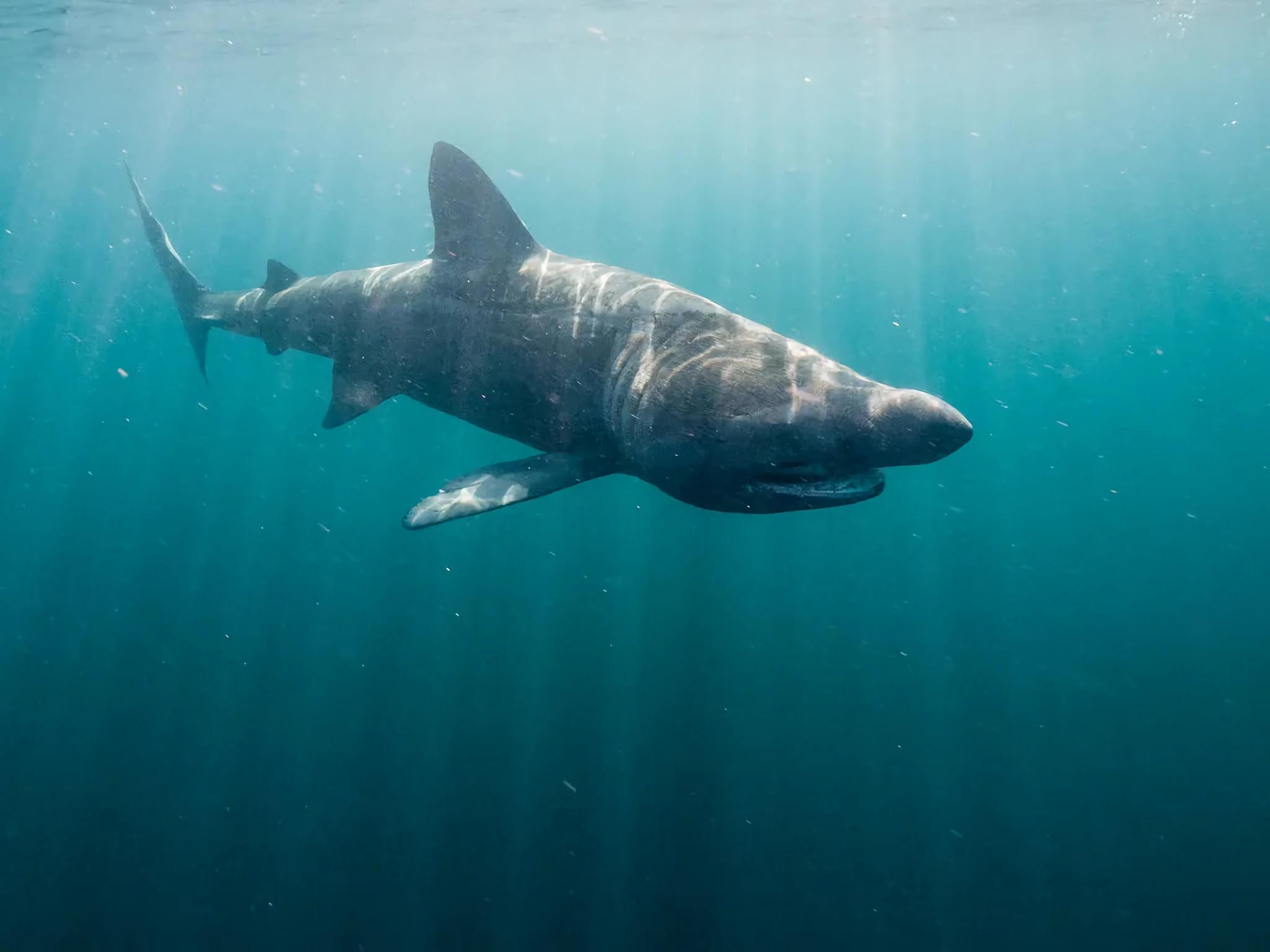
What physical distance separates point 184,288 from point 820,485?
1178 centimetres

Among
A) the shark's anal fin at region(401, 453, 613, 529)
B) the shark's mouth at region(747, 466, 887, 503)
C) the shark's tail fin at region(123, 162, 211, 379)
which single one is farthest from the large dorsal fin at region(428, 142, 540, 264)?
the shark's tail fin at region(123, 162, 211, 379)

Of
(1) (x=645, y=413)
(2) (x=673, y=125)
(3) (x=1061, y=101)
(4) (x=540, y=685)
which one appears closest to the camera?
(1) (x=645, y=413)

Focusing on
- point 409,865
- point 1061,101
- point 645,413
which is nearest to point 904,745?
point 409,865

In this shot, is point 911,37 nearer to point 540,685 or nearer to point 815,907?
point 540,685

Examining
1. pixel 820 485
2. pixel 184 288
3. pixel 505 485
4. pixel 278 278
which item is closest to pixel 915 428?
pixel 820 485

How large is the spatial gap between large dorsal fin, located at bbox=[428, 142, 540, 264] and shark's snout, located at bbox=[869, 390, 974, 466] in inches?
156

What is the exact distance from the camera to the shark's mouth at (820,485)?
4469 millimetres

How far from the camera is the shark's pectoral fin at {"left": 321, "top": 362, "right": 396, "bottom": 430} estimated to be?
809 cm

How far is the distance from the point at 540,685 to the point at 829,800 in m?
7.18

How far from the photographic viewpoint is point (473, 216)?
6660 millimetres

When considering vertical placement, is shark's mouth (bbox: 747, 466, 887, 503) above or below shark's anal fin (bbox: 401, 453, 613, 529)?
above

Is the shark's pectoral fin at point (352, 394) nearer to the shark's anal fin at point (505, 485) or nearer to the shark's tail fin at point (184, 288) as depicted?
the shark's anal fin at point (505, 485)

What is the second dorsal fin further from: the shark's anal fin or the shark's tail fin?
the shark's anal fin

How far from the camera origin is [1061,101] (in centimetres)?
8112
